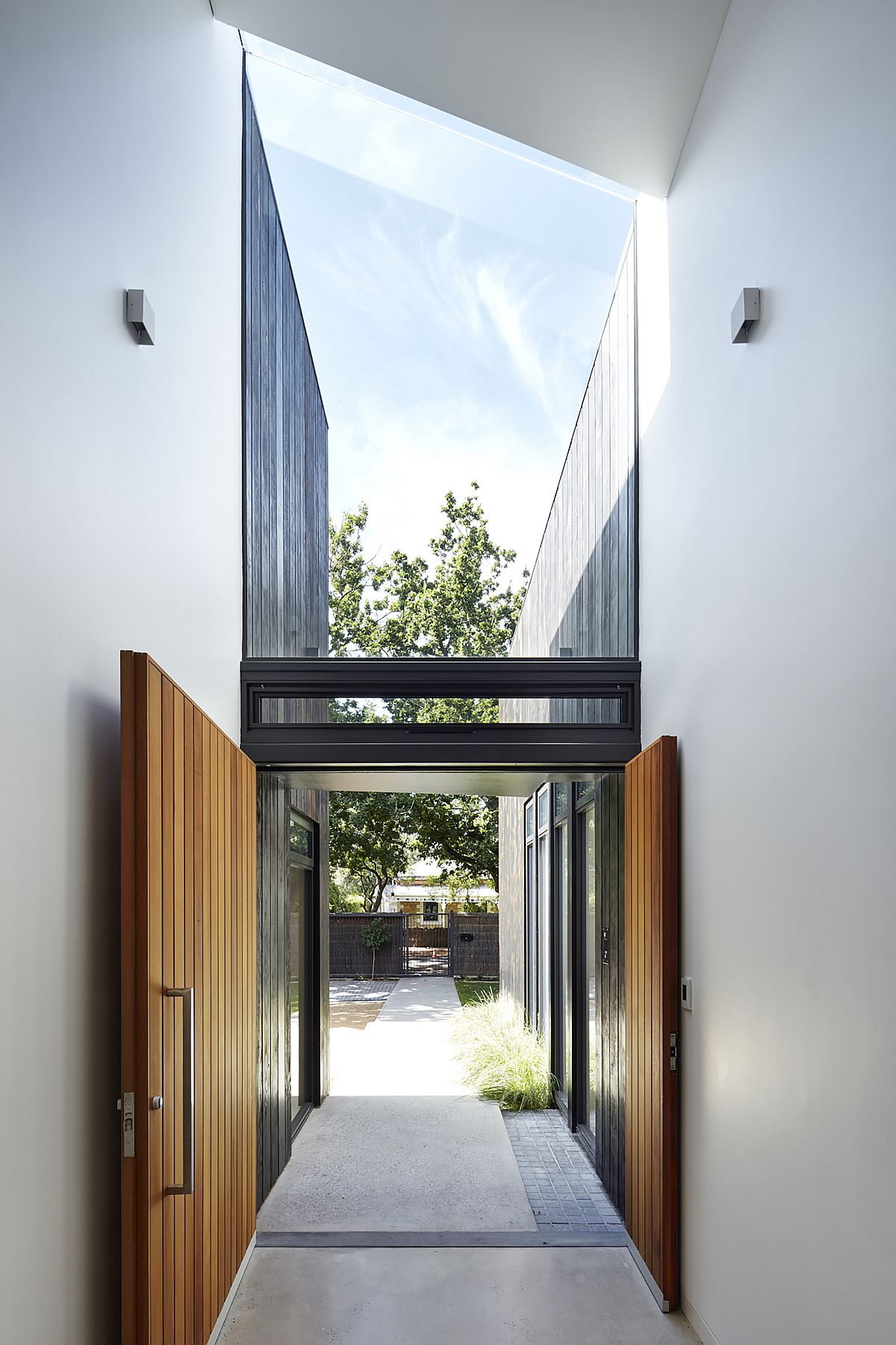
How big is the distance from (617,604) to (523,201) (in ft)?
7.53

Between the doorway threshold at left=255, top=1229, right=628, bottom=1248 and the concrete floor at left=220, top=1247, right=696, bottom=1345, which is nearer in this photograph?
the concrete floor at left=220, top=1247, right=696, bottom=1345

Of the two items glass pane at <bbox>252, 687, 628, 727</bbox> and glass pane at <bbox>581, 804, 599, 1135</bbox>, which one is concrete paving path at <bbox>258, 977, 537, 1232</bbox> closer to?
glass pane at <bbox>581, 804, 599, 1135</bbox>

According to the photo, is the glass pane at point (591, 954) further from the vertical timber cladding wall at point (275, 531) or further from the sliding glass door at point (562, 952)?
the vertical timber cladding wall at point (275, 531)

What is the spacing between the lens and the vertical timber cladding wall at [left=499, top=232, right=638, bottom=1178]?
5336 millimetres

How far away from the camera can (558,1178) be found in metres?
5.87
